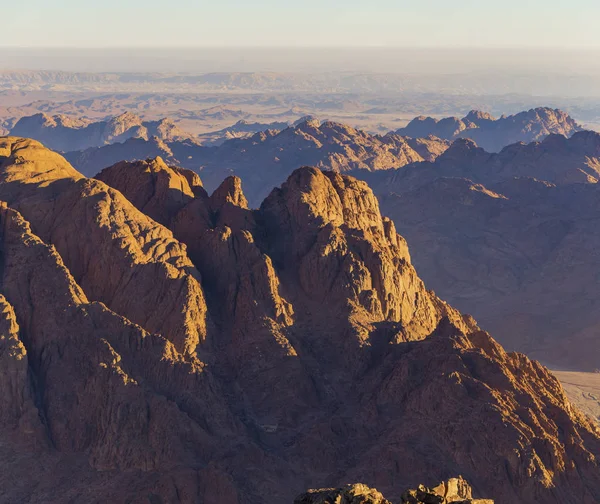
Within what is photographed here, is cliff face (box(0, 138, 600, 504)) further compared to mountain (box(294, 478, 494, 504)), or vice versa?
cliff face (box(0, 138, 600, 504))

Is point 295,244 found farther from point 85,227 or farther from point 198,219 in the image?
point 85,227

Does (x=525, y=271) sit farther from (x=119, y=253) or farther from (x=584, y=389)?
(x=119, y=253)

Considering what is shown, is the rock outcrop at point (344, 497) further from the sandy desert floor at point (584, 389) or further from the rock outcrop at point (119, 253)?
the sandy desert floor at point (584, 389)

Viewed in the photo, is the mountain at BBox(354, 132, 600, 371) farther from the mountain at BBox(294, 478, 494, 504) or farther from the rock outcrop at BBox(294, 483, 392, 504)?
the rock outcrop at BBox(294, 483, 392, 504)

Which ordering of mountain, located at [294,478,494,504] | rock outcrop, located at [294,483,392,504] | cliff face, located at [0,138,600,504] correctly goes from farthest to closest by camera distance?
cliff face, located at [0,138,600,504] → rock outcrop, located at [294,483,392,504] → mountain, located at [294,478,494,504]

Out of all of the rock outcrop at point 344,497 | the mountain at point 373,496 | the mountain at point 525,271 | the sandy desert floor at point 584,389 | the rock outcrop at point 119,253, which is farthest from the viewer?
the mountain at point 525,271

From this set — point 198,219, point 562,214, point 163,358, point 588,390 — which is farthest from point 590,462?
point 562,214

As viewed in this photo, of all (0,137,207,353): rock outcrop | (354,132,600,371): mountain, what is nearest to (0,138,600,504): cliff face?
(0,137,207,353): rock outcrop

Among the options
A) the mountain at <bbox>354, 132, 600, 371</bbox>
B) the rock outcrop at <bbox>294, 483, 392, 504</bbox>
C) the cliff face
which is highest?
the rock outcrop at <bbox>294, 483, 392, 504</bbox>

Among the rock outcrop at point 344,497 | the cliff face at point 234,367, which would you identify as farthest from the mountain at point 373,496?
the cliff face at point 234,367
